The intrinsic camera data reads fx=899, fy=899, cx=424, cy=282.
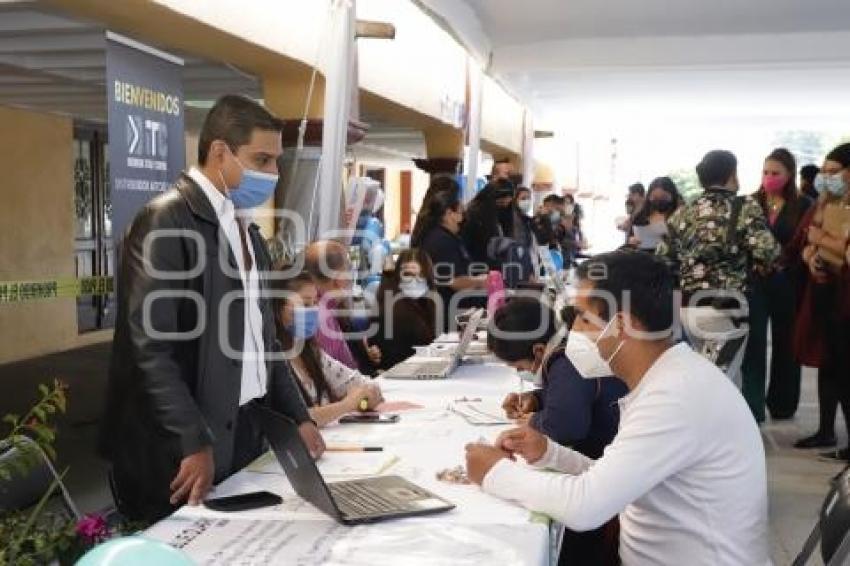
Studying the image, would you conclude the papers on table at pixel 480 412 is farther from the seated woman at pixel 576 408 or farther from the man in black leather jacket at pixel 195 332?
the man in black leather jacket at pixel 195 332

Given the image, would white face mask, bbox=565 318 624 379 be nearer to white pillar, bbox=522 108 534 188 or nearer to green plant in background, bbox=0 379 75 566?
green plant in background, bbox=0 379 75 566

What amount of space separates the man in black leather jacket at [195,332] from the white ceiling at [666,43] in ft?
13.7

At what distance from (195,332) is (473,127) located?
6.38m

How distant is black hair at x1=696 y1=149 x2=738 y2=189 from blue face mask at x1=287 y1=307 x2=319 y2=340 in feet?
7.65

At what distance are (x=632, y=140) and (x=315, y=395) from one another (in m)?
18.1

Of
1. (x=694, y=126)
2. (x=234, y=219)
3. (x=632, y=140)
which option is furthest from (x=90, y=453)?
(x=632, y=140)

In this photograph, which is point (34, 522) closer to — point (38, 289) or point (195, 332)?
point (195, 332)

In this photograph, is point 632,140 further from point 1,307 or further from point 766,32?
point 1,307

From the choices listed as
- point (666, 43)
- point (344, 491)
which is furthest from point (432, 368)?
point (666, 43)

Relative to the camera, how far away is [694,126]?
59.2 ft

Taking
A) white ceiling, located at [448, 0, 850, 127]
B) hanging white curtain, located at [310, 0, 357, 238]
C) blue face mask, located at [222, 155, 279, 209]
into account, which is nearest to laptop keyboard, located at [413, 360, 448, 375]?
hanging white curtain, located at [310, 0, 357, 238]

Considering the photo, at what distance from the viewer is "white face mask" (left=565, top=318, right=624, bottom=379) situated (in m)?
1.89

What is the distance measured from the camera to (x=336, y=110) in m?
3.75

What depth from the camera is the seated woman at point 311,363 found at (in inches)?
96.0
